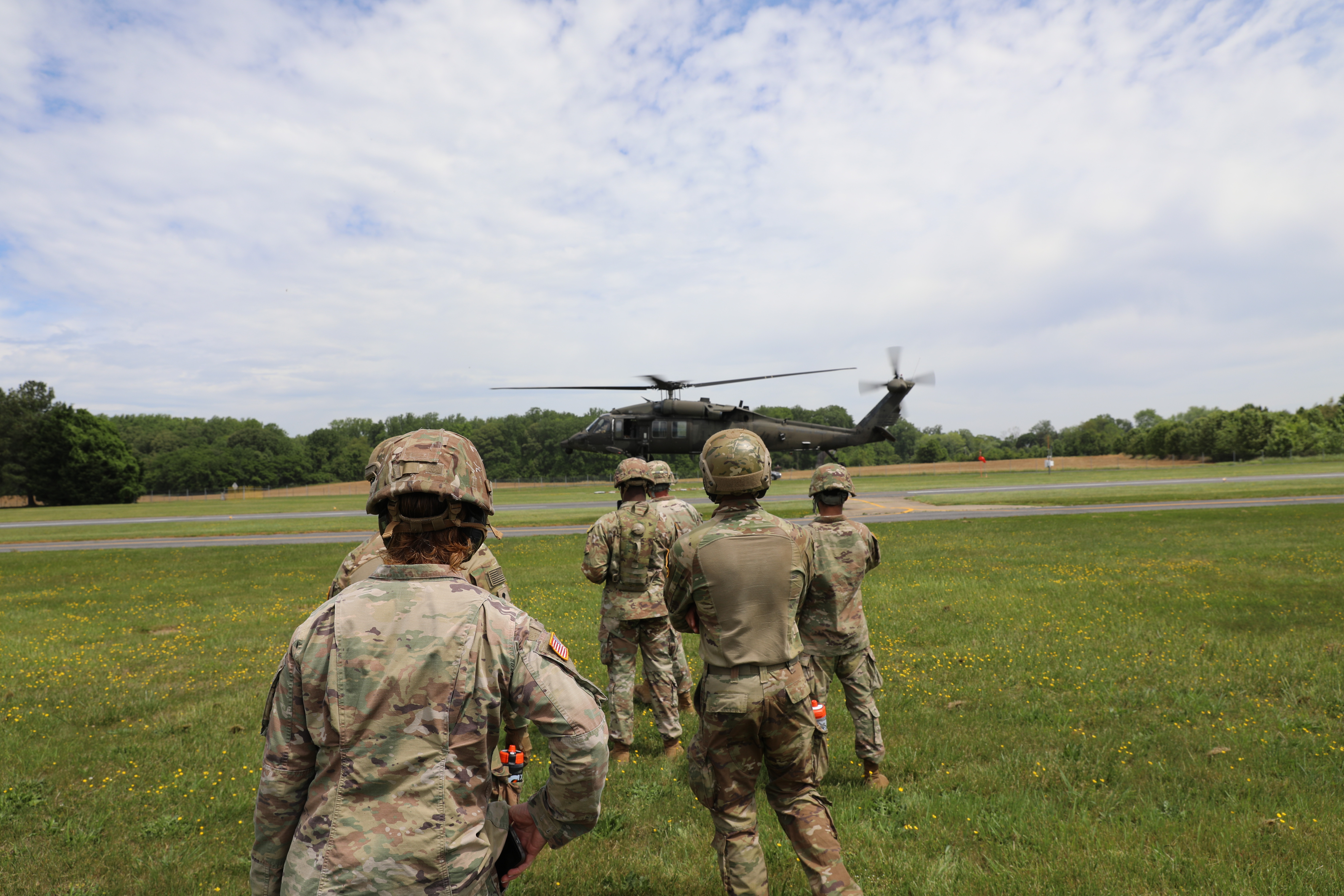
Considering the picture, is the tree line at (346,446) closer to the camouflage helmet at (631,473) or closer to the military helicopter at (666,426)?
the military helicopter at (666,426)

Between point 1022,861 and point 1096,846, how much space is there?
1.87ft

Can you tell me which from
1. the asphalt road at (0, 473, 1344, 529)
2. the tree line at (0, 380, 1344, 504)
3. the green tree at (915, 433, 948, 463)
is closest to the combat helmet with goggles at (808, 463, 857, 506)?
the asphalt road at (0, 473, 1344, 529)

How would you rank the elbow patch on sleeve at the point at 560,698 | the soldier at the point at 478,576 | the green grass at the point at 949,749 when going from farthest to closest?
the green grass at the point at 949,749 → the soldier at the point at 478,576 → the elbow patch on sleeve at the point at 560,698

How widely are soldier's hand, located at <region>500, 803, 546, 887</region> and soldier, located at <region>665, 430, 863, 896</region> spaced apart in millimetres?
1504

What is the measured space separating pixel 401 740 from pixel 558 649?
0.53m

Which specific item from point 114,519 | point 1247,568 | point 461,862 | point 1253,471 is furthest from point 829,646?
point 1253,471

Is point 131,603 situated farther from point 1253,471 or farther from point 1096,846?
point 1253,471

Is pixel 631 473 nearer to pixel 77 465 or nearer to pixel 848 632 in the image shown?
pixel 848 632

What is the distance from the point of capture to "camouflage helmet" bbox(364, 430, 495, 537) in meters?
2.15

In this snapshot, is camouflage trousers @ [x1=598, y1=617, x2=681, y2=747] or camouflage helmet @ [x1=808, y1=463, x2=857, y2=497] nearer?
camouflage helmet @ [x1=808, y1=463, x2=857, y2=497]

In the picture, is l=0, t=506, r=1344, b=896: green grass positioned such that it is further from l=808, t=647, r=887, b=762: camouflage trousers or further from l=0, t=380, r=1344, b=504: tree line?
l=0, t=380, r=1344, b=504: tree line

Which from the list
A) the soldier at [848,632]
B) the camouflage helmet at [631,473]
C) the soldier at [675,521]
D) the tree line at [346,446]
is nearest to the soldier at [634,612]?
the soldier at [675,521]

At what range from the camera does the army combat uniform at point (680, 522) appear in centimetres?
643

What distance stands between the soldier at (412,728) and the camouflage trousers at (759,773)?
1549 mm
